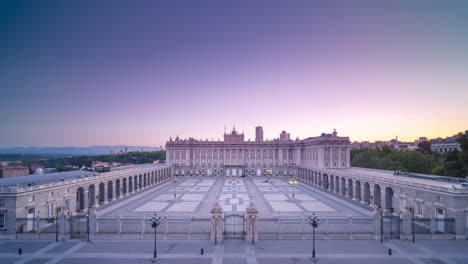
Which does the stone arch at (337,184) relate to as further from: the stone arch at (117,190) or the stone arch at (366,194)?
the stone arch at (117,190)

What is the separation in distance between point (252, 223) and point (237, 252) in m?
3.36

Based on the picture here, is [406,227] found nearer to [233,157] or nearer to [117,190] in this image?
[117,190]

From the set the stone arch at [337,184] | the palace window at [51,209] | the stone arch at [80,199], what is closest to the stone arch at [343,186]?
the stone arch at [337,184]

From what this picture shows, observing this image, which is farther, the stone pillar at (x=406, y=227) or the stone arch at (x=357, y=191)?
the stone arch at (x=357, y=191)

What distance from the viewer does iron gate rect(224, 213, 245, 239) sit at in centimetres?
2624

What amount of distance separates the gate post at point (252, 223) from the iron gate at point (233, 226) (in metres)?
0.98

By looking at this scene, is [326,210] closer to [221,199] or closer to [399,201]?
[399,201]

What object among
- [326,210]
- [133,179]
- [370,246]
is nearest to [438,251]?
[370,246]

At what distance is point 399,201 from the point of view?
35.9 meters

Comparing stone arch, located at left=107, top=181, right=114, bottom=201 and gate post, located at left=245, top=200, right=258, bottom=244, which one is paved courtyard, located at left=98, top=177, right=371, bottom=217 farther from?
gate post, located at left=245, top=200, right=258, bottom=244

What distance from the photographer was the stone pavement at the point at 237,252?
21.2 metres

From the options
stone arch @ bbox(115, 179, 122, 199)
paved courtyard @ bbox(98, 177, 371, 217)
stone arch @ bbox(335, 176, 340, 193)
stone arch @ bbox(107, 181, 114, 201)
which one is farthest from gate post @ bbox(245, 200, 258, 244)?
stone arch @ bbox(335, 176, 340, 193)

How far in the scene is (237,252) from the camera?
894 inches

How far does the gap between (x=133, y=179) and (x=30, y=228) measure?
2977 cm
